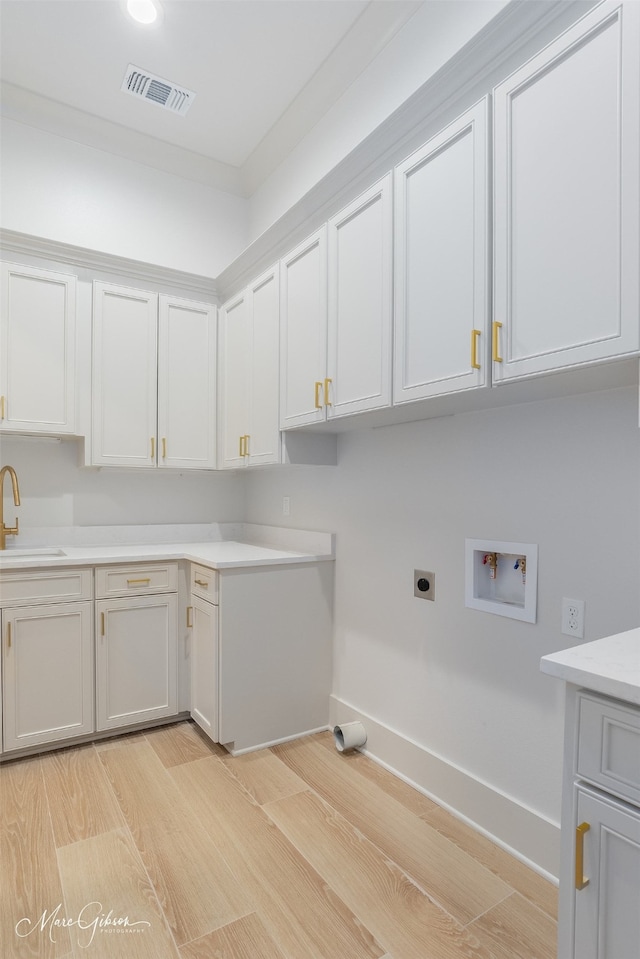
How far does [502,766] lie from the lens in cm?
184

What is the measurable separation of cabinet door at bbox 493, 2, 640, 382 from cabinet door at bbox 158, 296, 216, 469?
207cm

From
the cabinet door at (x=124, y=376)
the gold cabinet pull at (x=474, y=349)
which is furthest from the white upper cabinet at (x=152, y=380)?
the gold cabinet pull at (x=474, y=349)

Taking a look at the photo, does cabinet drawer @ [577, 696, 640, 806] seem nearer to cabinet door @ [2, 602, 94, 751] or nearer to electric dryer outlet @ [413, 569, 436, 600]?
electric dryer outlet @ [413, 569, 436, 600]

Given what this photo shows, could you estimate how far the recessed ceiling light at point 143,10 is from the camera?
2.30m

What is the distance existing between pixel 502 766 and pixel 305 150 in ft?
10.5

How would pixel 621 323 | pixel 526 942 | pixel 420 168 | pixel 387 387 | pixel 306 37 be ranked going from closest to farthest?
pixel 621 323 → pixel 526 942 → pixel 420 168 → pixel 387 387 → pixel 306 37

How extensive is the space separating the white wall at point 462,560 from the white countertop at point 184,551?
0.71ft

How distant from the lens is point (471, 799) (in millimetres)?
1933

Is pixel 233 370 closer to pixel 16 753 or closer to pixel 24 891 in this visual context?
pixel 16 753

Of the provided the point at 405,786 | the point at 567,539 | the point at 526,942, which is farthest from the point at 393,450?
the point at 526,942

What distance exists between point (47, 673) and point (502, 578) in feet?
6.70

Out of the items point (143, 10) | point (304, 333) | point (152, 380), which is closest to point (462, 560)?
point (304, 333)

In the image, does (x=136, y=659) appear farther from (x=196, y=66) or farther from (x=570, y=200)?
(x=196, y=66)

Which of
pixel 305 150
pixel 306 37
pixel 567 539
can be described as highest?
pixel 306 37
